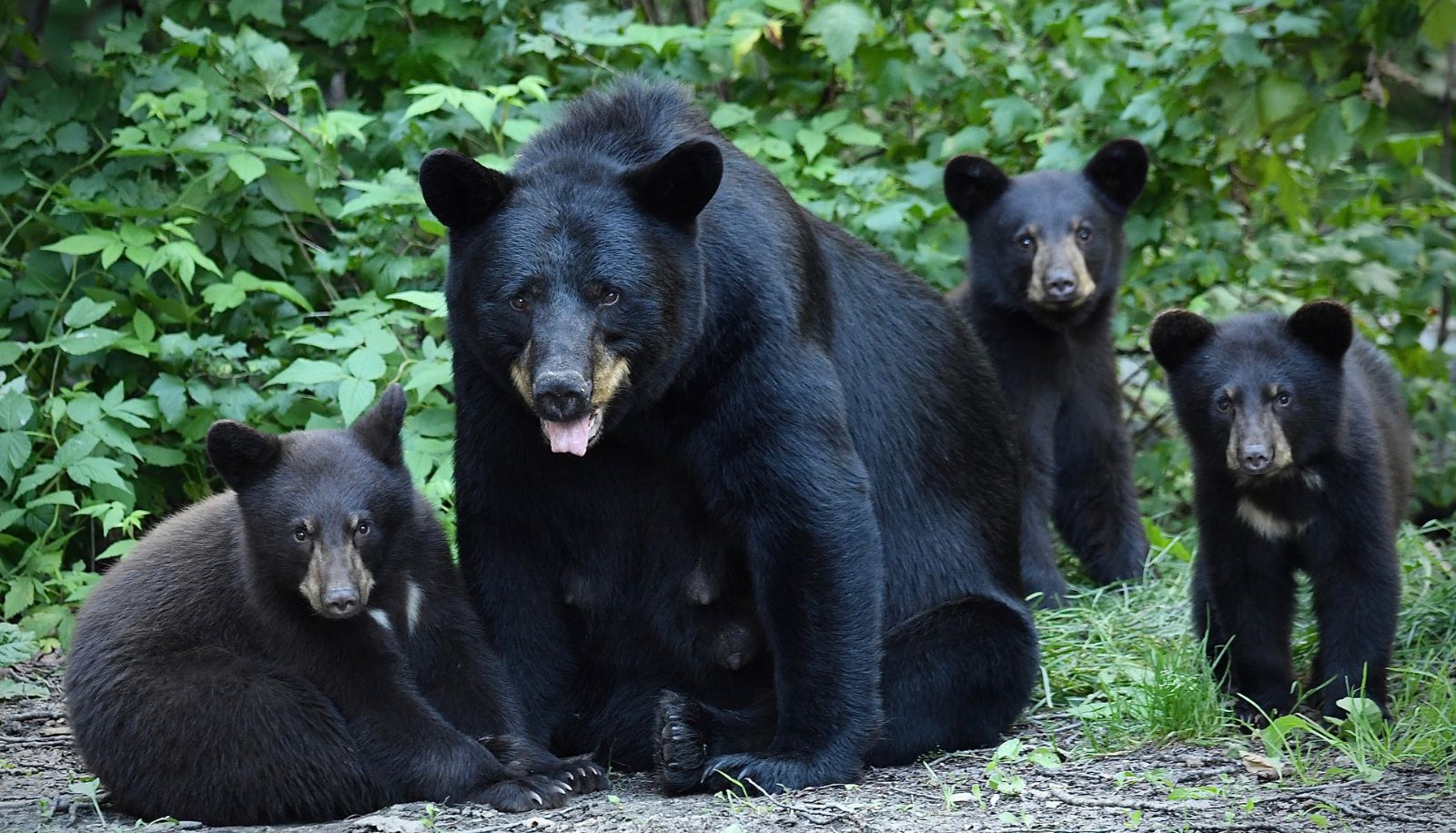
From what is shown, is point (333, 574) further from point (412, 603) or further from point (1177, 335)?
point (1177, 335)

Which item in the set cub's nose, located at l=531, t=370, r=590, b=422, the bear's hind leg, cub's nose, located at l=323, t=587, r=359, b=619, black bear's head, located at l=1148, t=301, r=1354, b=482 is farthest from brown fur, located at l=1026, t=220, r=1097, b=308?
cub's nose, located at l=323, t=587, r=359, b=619

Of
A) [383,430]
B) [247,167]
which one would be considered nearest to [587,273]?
[383,430]

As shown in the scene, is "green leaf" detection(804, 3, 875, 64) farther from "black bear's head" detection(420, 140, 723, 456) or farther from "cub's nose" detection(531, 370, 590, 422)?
"cub's nose" detection(531, 370, 590, 422)

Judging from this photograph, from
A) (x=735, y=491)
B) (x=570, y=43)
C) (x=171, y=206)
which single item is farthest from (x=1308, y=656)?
(x=171, y=206)

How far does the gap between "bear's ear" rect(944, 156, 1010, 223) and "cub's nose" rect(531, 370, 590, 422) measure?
3993 millimetres

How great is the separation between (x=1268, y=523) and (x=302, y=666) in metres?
3.01

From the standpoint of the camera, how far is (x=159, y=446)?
6801 mm

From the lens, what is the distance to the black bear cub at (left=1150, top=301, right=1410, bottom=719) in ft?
16.5

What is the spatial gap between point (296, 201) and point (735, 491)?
3386 millimetres

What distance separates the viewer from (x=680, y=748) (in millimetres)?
4633

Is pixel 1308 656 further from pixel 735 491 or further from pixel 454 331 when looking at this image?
pixel 454 331

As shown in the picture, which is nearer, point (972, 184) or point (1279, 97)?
point (1279, 97)

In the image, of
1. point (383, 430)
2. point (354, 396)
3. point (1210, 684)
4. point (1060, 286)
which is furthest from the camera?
point (1060, 286)

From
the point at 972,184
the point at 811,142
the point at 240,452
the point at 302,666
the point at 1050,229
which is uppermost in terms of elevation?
the point at 811,142
